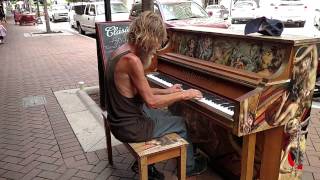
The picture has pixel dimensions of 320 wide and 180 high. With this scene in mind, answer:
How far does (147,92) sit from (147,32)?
464 mm

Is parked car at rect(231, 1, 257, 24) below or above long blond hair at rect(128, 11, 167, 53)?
above

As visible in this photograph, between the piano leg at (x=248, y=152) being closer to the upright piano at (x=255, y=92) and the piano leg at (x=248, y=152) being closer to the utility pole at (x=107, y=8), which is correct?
the upright piano at (x=255, y=92)

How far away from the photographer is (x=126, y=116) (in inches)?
105

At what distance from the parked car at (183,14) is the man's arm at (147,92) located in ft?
20.2

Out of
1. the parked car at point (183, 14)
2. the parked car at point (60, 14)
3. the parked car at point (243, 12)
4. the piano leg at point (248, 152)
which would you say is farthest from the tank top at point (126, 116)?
the parked car at point (60, 14)

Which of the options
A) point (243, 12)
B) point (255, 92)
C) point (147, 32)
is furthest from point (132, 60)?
point (243, 12)

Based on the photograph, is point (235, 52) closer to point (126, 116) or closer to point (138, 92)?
point (138, 92)

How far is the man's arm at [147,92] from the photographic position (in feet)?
8.15

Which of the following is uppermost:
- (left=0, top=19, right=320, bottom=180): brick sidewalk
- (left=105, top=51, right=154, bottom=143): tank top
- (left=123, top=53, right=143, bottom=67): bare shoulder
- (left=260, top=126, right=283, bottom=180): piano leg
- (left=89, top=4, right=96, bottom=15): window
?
(left=89, top=4, right=96, bottom=15): window

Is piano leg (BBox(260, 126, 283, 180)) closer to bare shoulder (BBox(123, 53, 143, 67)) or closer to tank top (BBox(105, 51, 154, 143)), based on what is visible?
tank top (BBox(105, 51, 154, 143))

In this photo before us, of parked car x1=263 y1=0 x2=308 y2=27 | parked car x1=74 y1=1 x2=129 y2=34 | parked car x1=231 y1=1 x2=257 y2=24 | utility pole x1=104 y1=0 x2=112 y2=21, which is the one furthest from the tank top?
parked car x1=231 y1=1 x2=257 y2=24

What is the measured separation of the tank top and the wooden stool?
0.08 m

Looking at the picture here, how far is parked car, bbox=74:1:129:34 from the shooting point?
1435cm

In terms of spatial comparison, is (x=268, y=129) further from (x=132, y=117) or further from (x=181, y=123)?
(x=132, y=117)
